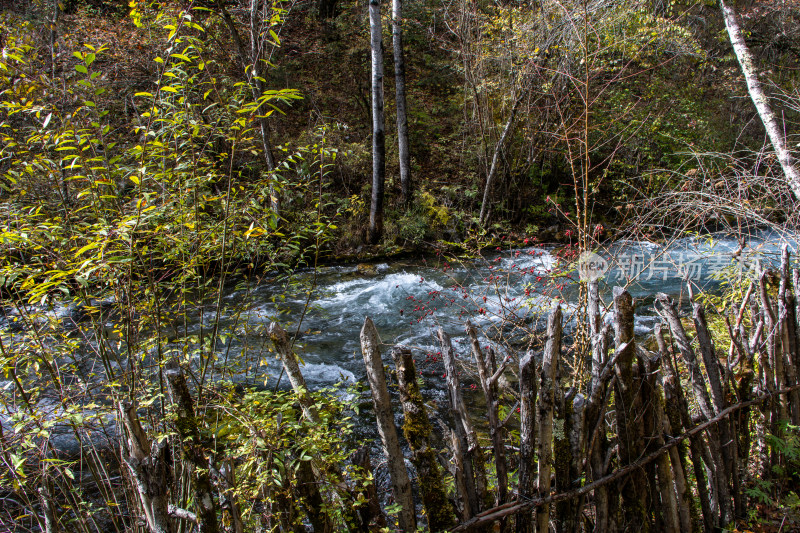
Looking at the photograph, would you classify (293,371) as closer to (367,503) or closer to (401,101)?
(367,503)

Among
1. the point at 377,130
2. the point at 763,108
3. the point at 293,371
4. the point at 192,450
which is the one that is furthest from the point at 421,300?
the point at 763,108

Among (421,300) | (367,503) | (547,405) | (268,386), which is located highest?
(547,405)

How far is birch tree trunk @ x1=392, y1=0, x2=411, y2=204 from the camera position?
841cm

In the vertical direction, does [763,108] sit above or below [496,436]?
above

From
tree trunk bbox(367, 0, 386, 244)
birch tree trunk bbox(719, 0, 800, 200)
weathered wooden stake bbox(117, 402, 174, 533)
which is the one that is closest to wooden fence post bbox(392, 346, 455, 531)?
weathered wooden stake bbox(117, 402, 174, 533)

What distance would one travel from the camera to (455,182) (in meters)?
10.1

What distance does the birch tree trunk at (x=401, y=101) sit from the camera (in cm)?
841

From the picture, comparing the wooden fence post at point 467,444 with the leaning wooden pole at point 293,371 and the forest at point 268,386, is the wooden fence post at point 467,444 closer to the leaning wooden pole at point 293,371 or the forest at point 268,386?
the forest at point 268,386

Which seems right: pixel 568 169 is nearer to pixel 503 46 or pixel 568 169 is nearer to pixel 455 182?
pixel 455 182

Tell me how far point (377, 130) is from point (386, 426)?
744 cm

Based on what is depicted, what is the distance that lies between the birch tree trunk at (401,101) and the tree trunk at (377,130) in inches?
23.9

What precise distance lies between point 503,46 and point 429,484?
830 centimetres

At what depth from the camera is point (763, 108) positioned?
4.77m

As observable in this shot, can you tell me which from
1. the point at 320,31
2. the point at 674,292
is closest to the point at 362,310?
the point at 674,292
